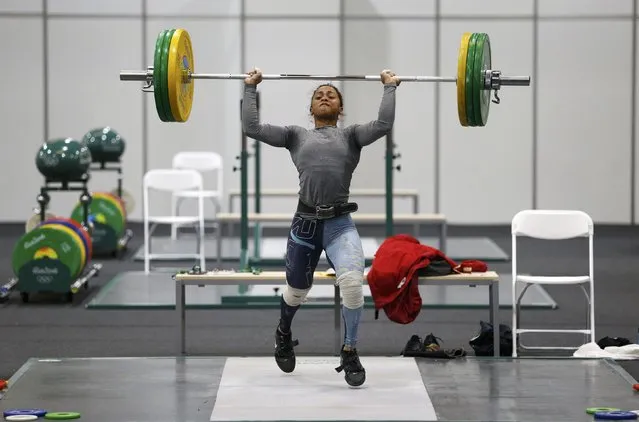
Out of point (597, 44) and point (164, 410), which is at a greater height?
point (597, 44)

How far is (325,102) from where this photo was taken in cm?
575

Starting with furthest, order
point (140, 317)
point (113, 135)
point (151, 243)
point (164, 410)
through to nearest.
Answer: point (151, 243)
point (113, 135)
point (140, 317)
point (164, 410)

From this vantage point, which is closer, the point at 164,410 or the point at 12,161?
the point at 164,410

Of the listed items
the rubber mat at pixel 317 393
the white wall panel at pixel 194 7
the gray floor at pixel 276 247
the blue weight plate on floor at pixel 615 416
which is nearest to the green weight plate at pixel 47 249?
the gray floor at pixel 276 247

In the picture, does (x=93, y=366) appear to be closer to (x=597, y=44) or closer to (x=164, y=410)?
(x=164, y=410)

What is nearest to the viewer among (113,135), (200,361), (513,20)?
(200,361)

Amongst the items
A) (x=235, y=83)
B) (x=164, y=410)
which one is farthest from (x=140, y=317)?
(x=235, y=83)

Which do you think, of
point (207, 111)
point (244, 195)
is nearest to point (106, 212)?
point (244, 195)

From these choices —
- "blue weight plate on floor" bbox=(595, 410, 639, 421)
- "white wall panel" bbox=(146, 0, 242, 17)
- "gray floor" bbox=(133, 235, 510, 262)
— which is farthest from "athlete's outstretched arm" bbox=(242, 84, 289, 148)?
"white wall panel" bbox=(146, 0, 242, 17)

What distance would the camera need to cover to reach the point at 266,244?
35.8ft

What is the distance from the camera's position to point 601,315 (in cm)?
814

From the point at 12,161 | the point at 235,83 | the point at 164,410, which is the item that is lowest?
the point at 164,410

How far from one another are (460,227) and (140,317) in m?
5.62

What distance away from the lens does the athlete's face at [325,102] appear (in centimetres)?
575
